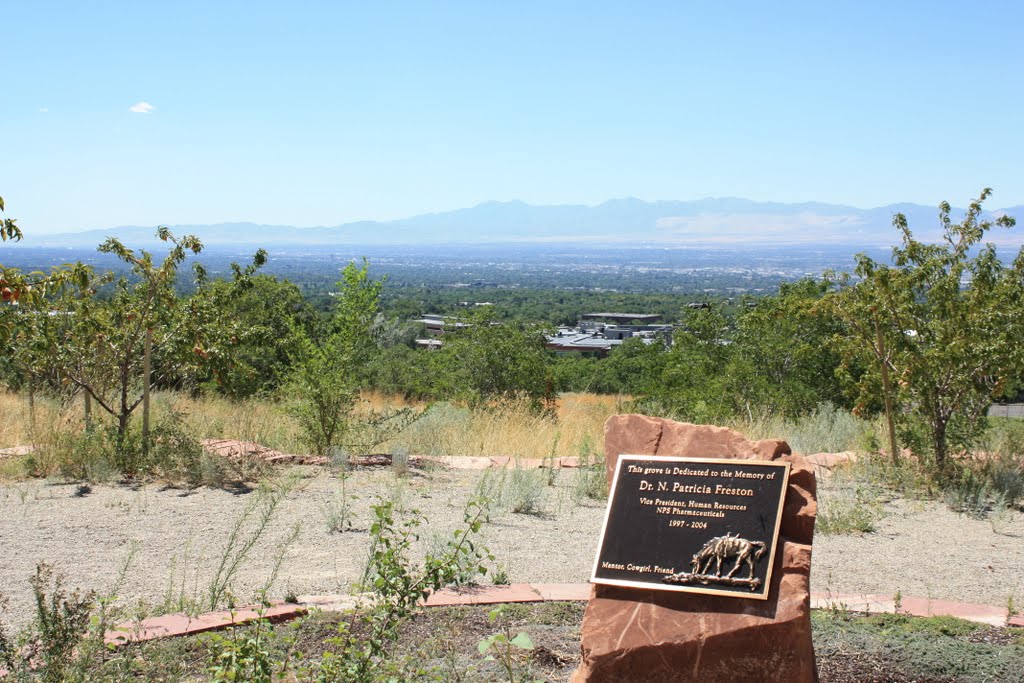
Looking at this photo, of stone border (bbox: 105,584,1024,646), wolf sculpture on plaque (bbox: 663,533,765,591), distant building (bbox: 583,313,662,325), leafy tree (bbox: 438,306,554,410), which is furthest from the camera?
distant building (bbox: 583,313,662,325)

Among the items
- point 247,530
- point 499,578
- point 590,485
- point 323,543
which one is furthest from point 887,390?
point 247,530

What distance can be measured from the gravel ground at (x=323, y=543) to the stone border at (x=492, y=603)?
1.02ft

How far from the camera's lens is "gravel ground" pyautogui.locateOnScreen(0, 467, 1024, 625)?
19.6ft

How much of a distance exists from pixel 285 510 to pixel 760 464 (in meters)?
4.41

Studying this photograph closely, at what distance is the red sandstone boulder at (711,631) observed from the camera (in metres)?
3.99

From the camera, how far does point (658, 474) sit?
477 centimetres

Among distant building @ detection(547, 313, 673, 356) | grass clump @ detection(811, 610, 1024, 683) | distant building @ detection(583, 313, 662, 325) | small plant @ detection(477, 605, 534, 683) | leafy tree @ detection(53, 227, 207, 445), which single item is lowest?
distant building @ detection(583, 313, 662, 325)

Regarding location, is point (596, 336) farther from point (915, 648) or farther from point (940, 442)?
point (915, 648)

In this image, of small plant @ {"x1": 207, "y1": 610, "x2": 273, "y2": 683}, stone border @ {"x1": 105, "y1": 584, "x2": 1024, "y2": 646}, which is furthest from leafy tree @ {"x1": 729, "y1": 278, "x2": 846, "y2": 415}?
small plant @ {"x1": 207, "y1": 610, "x2": 273, "y2": 683}

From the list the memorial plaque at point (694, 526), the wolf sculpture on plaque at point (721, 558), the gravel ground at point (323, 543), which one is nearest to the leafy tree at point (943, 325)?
the gravel ground at point (323, 543)

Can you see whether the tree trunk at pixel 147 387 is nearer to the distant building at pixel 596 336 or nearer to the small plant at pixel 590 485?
the small plant at pixel 590 485

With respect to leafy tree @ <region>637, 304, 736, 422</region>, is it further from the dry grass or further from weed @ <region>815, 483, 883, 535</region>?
weed @ <region>815, 483, 883, 535</region>

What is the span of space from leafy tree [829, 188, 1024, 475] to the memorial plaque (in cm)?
460

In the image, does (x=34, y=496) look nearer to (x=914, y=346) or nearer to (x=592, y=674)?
(x=592, y=674)
